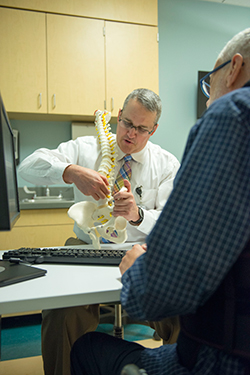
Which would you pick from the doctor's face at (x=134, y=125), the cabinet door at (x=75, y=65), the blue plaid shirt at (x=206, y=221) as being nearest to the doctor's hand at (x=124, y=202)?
the doctor's face at (x=134, y=125)

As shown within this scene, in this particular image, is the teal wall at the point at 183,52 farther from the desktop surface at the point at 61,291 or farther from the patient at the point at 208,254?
the patient at the point at 208,254

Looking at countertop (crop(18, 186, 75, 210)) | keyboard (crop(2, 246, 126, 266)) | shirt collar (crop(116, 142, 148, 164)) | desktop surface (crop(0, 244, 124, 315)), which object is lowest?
countertop (crop(18, 186, 75, 210))

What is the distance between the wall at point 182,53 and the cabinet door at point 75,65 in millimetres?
944

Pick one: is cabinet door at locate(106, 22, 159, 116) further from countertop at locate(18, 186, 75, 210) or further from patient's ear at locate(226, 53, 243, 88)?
patient's ear at locate(226, 53, 243, 88)

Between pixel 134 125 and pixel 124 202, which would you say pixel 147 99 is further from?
pixel 124 202

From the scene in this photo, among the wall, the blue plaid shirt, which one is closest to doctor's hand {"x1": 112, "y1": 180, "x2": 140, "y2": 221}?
the blue plaid shirt

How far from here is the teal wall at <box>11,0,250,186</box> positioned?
3924 millimetres

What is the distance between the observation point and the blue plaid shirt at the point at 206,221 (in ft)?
1.87

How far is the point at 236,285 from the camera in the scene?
625mm

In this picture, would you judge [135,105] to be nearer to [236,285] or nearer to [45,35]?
[236,285]

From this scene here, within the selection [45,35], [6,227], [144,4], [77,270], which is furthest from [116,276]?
[144,4]

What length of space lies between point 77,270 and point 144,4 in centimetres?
316

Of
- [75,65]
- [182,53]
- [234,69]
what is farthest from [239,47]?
[182,53]

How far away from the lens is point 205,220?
568mm
